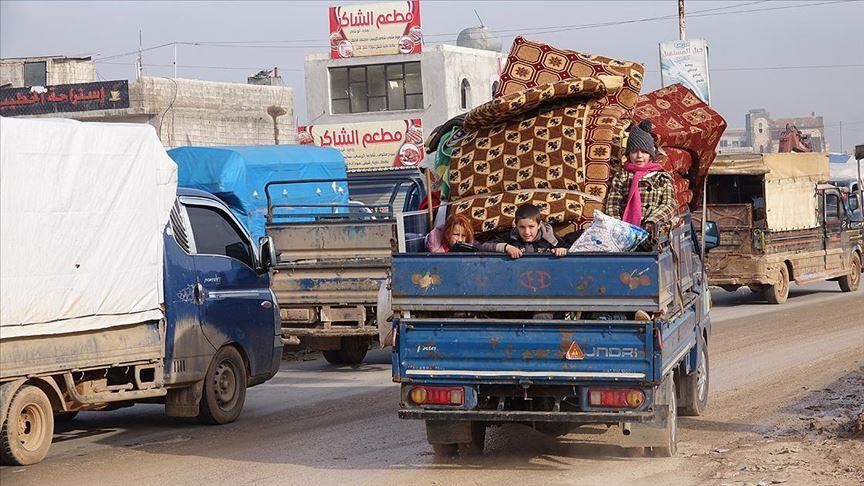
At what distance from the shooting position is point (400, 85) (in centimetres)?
5725

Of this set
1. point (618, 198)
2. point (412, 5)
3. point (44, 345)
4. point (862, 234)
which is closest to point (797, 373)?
point (618, 198)

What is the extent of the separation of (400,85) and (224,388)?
4628 centimetres

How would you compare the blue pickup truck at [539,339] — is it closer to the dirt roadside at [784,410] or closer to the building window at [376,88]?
the dirt roadside at [784,410]

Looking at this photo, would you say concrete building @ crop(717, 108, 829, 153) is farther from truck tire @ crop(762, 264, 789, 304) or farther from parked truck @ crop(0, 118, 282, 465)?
parked truck @ crop(0, 118, 282, 465)

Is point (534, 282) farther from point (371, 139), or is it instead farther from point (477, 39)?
point (477, 39)

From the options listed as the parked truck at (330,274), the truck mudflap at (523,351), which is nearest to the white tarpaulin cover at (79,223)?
the truck mudflap at (523,351)

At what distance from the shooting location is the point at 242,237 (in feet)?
40.1

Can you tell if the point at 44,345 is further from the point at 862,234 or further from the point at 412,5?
the point at 412,5

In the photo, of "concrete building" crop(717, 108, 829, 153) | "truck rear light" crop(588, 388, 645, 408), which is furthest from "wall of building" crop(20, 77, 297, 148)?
"concrete building" crop(717, 108, 829, 153)

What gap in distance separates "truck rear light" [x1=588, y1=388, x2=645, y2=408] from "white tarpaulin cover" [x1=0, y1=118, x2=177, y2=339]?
3700 mm

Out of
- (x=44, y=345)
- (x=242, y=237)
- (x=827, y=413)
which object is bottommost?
(x=827, y=413)

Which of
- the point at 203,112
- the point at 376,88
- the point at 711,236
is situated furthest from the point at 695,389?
the point at 376,88

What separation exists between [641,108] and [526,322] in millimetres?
3576

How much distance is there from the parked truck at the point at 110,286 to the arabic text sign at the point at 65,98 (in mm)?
33586
